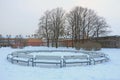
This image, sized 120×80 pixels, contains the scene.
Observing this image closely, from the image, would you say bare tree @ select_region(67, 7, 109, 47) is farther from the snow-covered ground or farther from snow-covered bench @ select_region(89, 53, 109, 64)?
the snow-covered ground

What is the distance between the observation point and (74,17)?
57.8 metres

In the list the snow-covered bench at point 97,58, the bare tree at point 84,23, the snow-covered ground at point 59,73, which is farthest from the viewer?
the bare tree at point 84,23

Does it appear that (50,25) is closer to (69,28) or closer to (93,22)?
(69,28)

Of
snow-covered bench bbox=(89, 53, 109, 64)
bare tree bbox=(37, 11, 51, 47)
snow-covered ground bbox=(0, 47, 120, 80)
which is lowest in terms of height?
snow-covered ground bbox=(0, 47, 120, 80)

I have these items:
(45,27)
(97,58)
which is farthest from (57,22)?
(97,58)

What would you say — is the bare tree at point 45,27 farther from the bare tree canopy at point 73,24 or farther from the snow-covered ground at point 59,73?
the snow-covered ground at point 59,73

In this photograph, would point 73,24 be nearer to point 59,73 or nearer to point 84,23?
point 84,23

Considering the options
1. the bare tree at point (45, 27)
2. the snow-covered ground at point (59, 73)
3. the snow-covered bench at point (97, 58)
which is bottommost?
the snow-covered ground at point (59, 73)

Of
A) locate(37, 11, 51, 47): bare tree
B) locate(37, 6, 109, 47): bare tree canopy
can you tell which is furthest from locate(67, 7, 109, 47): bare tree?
locate(37, 11, 51, 47): bare tree

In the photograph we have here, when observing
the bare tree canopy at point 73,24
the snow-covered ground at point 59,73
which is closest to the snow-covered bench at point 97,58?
the snow-covered ground at point 59,73

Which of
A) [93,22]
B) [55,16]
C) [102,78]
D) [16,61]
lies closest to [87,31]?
[93,22]

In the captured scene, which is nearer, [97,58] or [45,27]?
[97,58]

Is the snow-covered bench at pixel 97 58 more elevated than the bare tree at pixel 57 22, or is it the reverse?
the bare tree at pixel 57 22

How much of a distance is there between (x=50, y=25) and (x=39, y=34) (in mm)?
3643
